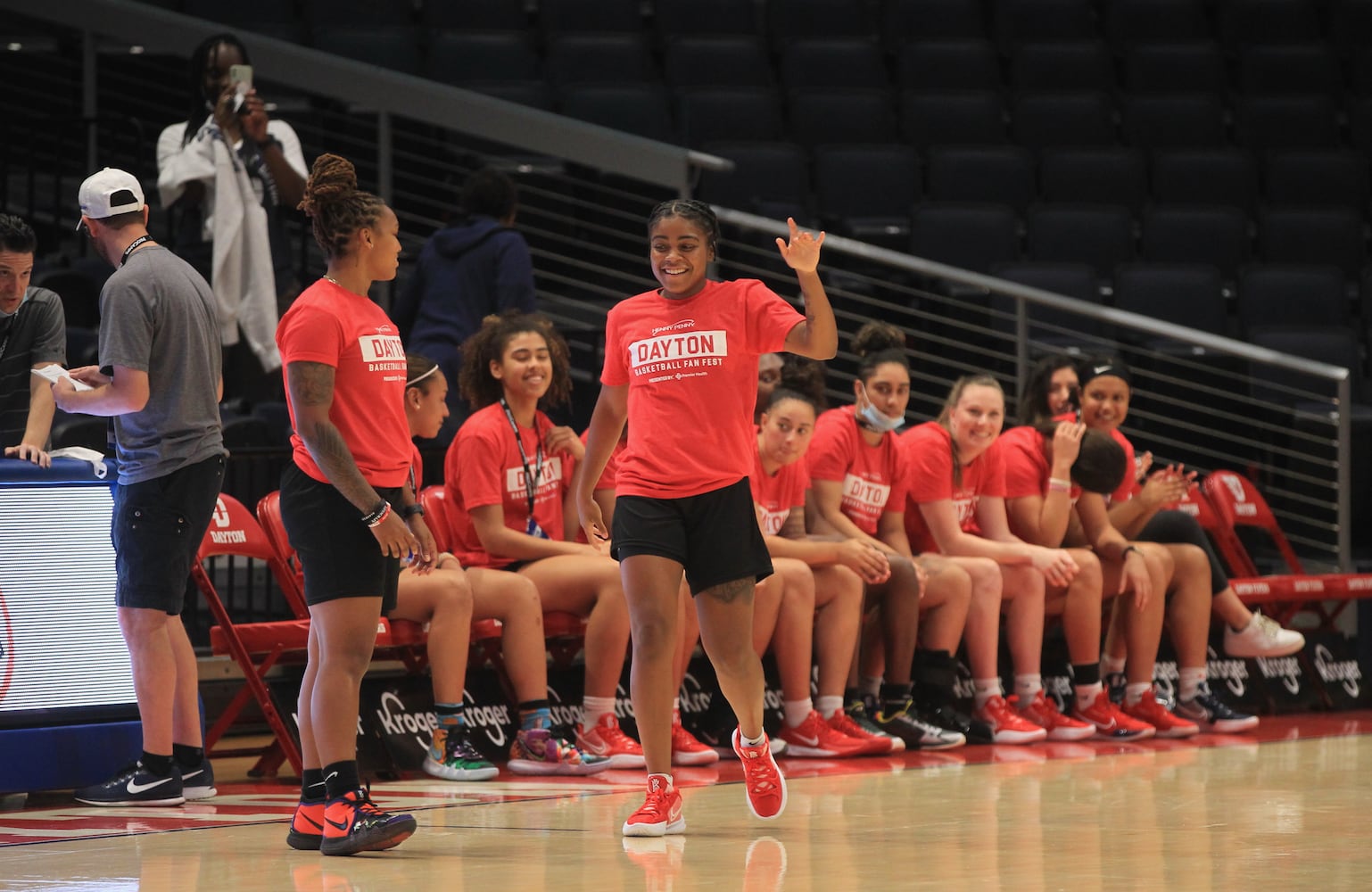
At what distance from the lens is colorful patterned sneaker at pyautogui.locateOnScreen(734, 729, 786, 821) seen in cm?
462

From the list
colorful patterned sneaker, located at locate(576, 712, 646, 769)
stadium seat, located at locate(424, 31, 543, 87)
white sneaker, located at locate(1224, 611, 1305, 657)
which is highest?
stadium seat, located at locate(424, 31, 543, 87)

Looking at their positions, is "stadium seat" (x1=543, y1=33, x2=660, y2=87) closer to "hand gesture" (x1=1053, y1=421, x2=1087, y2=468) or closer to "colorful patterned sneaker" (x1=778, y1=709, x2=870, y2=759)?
"hand gesture" (x1=1053, y1=421, x2=1087, y2=468)

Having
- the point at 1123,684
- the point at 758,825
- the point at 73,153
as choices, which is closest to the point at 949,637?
the point at 1123,684

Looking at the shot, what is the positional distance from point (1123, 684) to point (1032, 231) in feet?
11.2

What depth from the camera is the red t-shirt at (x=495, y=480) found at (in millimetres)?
6137

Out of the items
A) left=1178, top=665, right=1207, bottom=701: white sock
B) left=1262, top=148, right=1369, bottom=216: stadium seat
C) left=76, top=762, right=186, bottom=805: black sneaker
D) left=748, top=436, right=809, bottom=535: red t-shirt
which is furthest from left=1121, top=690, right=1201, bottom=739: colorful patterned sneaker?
left=1262, top=148, right=1369, bottom=216: stadium seat

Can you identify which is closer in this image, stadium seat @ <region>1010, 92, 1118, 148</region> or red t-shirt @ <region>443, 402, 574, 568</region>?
red t-shirt @ <region>443, 402, 574, 568</region>

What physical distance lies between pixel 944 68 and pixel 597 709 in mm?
6342

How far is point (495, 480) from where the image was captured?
6.13m

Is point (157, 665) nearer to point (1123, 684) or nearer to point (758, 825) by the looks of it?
point (758, 825)

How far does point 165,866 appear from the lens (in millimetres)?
4051

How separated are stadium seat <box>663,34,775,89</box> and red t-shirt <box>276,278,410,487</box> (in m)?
6.51

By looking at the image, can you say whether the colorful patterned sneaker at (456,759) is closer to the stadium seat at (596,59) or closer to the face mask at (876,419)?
the face mask at (876,419)

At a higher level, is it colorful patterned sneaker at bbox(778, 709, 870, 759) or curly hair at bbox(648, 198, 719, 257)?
curly hair at bbox(648, 198, 719, 257)
